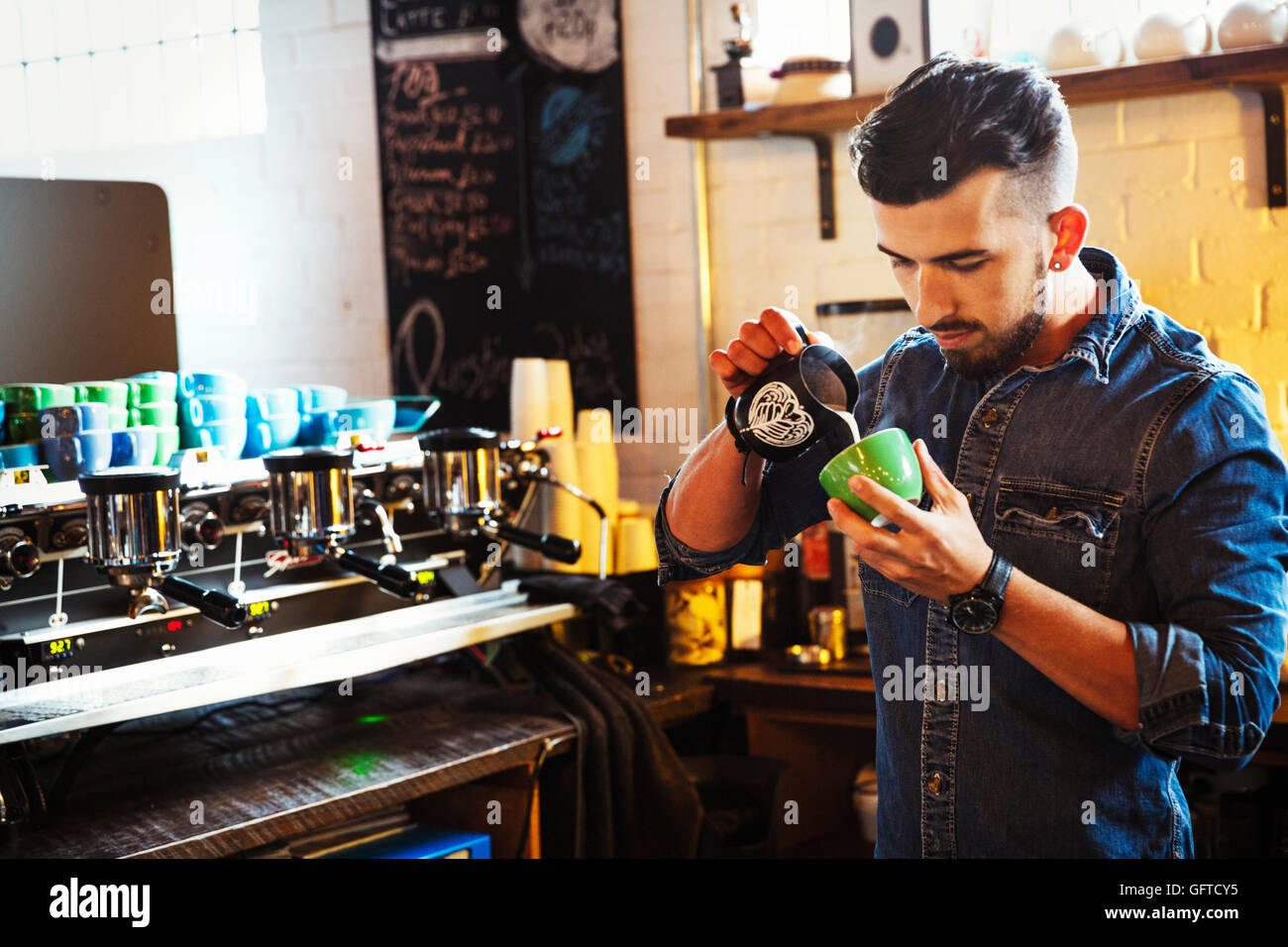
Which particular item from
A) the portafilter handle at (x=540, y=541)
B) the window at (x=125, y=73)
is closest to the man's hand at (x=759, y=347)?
the portafilter handle at (x=540, y=541)

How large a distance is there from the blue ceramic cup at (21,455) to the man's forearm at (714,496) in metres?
1.03

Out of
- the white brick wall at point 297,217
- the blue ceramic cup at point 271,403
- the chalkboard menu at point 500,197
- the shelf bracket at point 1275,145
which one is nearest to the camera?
the blue ceramic cup at point 271,403

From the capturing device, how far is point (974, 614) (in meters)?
1.17

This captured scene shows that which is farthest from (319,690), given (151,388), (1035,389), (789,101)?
(1035,389)

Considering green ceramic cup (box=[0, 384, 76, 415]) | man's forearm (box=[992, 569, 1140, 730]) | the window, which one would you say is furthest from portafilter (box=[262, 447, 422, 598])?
the window

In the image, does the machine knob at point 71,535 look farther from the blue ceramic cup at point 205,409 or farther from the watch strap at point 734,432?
the watch strap at point 734,432

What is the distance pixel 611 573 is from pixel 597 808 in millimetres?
687

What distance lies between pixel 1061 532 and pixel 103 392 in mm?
1479

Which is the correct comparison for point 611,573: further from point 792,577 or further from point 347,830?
point 347,830

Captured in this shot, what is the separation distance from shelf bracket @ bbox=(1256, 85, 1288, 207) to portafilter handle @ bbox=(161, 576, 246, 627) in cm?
203

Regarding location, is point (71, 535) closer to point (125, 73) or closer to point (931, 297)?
point (931, 297)

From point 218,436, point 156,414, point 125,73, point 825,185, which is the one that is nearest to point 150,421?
point 156,414

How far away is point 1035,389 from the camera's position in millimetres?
1352

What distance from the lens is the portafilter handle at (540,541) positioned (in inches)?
94.0
